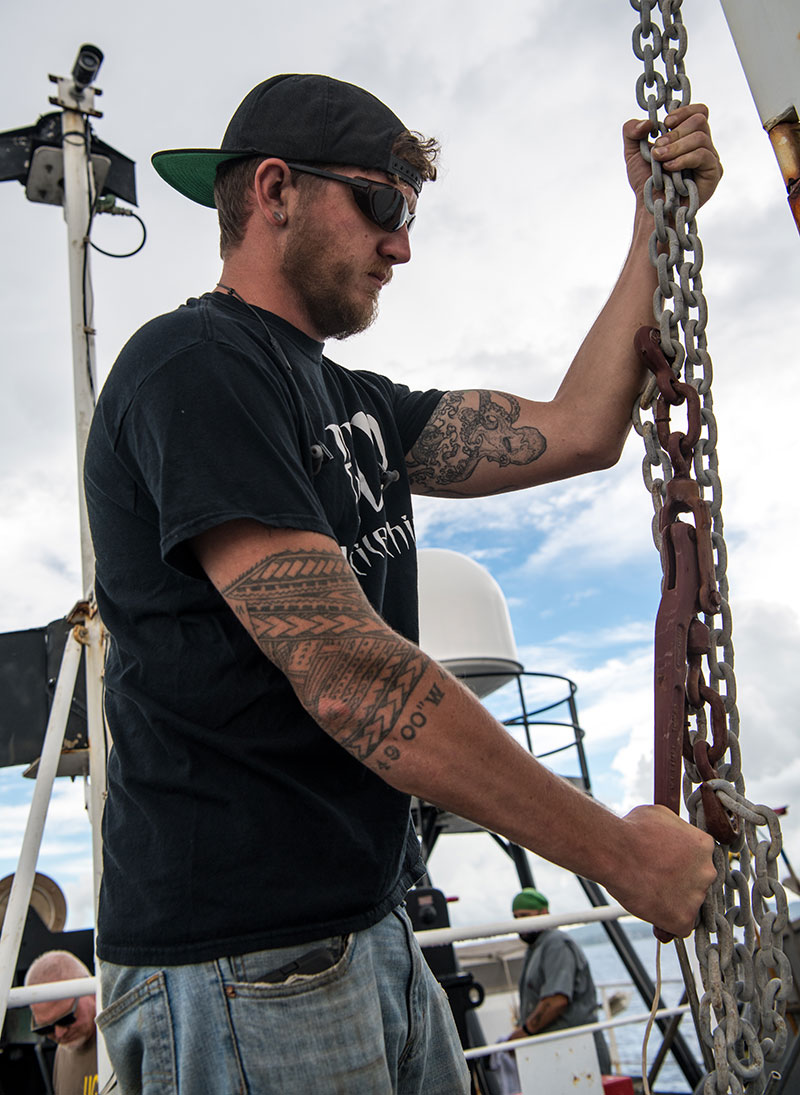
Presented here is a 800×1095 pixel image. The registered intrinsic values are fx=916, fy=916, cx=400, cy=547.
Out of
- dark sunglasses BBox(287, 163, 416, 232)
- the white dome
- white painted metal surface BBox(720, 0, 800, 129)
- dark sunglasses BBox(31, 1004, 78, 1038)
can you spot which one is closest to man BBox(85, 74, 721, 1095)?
dark sunglasses BBox(287, 163, 416, 232)

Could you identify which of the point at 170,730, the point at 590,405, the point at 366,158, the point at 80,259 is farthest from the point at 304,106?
the point at 80,259

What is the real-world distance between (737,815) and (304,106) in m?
1.72

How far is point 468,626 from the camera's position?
816 centimetres

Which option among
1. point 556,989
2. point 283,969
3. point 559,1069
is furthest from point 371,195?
point 556,989

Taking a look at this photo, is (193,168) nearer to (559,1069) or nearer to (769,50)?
(769,50)

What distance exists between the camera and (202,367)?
1548 mm

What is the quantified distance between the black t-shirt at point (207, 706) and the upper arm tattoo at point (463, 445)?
0.76 m

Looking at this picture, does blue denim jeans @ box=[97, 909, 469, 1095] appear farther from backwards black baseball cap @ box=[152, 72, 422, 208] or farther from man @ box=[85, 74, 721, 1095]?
backwards black baseball cap @ box=[152, 72, 422, 208]

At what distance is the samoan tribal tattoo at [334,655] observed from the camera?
4.62 ft

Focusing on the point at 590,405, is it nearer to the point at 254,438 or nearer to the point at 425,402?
the point at 425,402

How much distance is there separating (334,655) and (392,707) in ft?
0.39

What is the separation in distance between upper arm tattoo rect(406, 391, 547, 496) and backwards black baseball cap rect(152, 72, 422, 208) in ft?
2.12

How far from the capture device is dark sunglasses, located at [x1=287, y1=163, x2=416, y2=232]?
1.99 meters

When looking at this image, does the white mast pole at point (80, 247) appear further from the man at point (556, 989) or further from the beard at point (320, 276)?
the man at point (556, 989)
